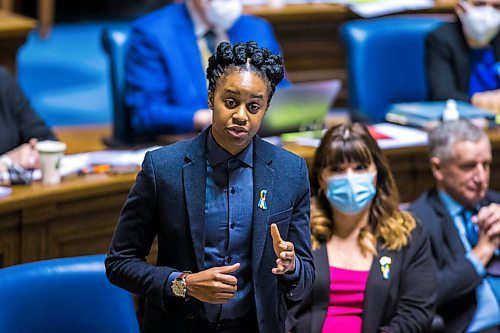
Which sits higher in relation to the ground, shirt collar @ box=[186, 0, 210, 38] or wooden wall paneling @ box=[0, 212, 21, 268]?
shirt collar @ box=[186, 0, 210, 38]

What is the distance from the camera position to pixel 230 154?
2262mm

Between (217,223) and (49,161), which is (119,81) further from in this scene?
(217,223)

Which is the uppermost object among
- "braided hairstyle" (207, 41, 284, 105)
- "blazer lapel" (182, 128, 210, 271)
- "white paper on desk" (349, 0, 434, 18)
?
"braided hairstyle" (207, 41, 284, 105)

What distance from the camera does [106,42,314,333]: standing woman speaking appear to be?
2229 mm

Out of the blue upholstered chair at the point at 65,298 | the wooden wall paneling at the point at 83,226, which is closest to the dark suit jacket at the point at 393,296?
the blue upholstered chair at the point at 65,298

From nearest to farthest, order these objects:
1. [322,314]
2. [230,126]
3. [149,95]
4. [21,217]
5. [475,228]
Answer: [230,126] → [322,314] → [21,217] → [475,228] → [149,95]

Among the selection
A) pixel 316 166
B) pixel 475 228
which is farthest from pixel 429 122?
pixel 316 166

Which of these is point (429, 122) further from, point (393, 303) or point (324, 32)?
point (324, 32)

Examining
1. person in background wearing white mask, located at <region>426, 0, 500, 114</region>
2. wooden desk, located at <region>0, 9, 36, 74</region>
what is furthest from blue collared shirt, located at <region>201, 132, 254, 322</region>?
wooden desk, located at <region>0, 9, 36, 74</region>

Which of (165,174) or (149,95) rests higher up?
(165,174)

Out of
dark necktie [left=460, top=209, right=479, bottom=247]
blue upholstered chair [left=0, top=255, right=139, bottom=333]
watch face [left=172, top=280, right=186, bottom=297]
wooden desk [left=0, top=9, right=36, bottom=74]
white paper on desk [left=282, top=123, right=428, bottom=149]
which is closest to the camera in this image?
watch face [left=172, top=280, right=186, bottom=297]

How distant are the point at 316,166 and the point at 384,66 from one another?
70.1 inches

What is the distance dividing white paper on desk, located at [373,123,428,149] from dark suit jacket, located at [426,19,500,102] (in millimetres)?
410

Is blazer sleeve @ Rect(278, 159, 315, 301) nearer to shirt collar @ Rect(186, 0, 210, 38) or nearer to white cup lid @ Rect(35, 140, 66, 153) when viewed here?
white cup lid @ Rect(35, 140, 66, 153)
